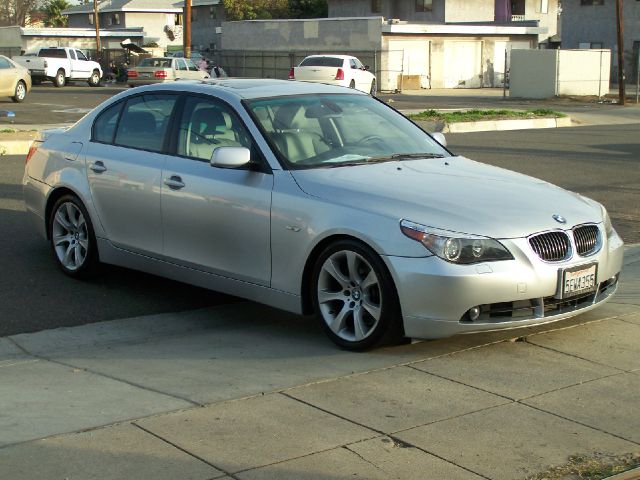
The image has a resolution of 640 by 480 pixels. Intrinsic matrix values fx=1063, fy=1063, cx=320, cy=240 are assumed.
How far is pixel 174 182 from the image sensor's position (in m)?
7.62

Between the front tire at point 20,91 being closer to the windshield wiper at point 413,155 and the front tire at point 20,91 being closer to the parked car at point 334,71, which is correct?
the parked car at point 334,71

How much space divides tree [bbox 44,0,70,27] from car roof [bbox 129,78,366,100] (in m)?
91.4

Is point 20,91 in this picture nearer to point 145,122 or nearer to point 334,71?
point 334,71

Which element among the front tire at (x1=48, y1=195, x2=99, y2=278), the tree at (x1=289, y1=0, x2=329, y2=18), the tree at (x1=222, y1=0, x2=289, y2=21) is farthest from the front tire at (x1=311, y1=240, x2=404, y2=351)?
the tree at (x1=222, y1=0, x2=289, y2=21)

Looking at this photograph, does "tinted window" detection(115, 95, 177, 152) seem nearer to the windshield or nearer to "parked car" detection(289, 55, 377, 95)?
the windshield

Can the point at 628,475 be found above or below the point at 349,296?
below

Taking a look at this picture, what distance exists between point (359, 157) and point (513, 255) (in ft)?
5.17

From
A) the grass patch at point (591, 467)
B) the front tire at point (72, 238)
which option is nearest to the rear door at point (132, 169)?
the front tire at point (72, 238)

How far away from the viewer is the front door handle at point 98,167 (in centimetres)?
823

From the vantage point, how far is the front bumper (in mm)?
6156

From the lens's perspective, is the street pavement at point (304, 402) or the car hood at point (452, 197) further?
the car hood at point (452, 197)

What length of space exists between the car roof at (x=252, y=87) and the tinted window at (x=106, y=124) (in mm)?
280

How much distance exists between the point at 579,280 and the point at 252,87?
2.83 metres

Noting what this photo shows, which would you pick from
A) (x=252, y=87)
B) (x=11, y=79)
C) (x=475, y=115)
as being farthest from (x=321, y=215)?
(x=11, y=79)
